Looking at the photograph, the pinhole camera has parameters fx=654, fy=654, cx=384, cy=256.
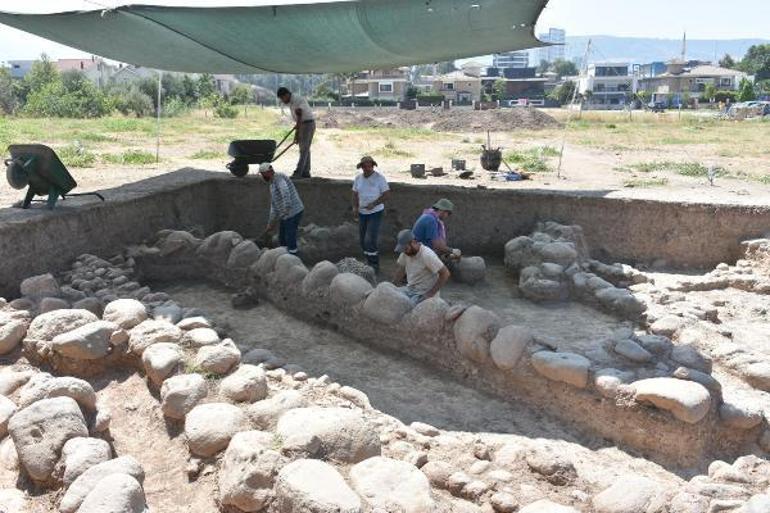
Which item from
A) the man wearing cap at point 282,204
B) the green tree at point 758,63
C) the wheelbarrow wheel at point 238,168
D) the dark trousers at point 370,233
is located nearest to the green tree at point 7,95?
the wheelbarrow wheel at point 238,168

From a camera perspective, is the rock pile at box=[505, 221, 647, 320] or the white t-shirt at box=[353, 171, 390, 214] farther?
the white t-shirt at box=[353, 171, 390, 214]

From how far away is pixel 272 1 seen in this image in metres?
7.09

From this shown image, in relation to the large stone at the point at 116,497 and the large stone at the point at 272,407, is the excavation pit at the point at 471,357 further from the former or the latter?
the large stone at the point at 116,497

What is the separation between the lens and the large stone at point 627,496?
129 inches

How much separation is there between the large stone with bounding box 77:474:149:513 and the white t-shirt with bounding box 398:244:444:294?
3.08m

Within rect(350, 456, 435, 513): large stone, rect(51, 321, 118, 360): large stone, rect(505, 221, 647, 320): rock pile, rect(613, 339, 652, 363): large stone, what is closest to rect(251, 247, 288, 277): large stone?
rect(51, 321, 118, 360): large stone

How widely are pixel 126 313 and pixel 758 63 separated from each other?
98500 millimetres

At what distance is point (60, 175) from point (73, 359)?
3.09 m

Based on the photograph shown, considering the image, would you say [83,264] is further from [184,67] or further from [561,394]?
[561,394]

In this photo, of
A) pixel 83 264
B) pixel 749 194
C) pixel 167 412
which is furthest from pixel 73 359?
pixel 749 194

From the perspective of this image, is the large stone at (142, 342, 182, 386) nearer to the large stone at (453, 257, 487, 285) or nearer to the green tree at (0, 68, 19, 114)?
the large stone at (453, 257, 487, 285)

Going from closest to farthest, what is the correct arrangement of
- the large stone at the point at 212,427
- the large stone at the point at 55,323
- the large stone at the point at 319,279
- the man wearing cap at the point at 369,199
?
the large stone at the point at 212,427 → the large stone at the point at 55,323 → the large stone at the point at 319,279 → the man wearing cap at the point at 369,199

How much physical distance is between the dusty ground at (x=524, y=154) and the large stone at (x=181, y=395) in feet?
15.4

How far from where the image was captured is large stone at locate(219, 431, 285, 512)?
3.13 meters
